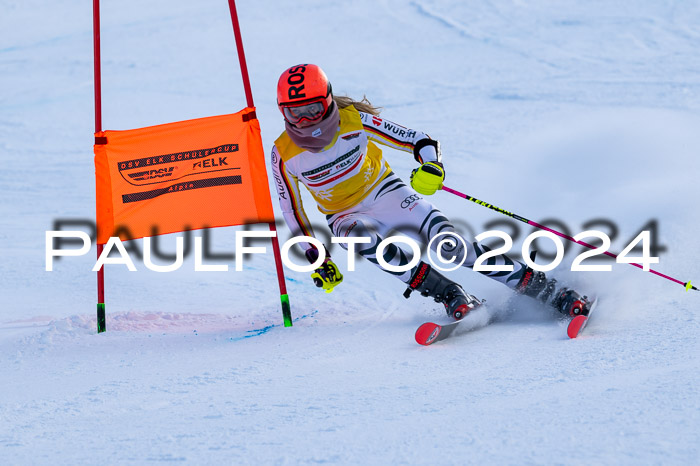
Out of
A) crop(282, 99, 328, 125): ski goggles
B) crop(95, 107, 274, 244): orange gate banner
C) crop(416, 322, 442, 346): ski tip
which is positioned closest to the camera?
crop(416, 322, 442, 346): ski tip

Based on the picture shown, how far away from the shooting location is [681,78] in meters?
11.4

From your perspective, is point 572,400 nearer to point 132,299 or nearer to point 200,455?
point 200,455

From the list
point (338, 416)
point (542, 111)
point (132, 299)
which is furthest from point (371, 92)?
point (338, 416)

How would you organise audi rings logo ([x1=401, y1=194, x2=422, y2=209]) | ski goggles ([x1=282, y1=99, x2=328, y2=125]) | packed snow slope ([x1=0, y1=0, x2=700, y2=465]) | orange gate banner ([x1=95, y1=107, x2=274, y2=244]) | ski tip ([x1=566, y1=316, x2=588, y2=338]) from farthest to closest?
orange gate banner ([x1=95, y1=107, x2=274, y2=244]) → audi rings logo ([x1=401, y1=194, x2=422, y2=209]) → ski goggles ([x1=282, y1=99, x2=328, y2=125]) → ski tip ([x1=566, y1=316, x2=588, y2=338]) → packed snow slope ([x1=0, y1=0, x2=700, y2=465])

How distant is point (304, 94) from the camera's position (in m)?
3.82

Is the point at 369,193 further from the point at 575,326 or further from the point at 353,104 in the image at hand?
the point at 575,326

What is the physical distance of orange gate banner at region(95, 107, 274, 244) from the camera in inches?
180

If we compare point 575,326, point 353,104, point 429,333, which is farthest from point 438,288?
point 353,104

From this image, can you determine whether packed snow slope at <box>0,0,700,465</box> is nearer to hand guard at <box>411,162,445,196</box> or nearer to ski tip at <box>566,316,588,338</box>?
ski tip at <box>566,316,588,338</box>

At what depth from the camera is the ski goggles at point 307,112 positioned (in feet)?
12.8

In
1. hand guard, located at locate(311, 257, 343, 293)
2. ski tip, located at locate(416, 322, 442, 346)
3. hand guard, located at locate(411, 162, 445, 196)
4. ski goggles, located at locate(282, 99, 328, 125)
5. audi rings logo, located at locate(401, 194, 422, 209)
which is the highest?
ski goggles, located at locate(282, 99, 328, 125)

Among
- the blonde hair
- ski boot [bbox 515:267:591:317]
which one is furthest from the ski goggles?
ski boot [bbox 515:267:591:317]

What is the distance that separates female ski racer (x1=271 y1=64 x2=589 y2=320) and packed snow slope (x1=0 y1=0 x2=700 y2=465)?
0.79ft

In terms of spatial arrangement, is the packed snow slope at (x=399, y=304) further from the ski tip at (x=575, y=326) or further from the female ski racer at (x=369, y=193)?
the female ski racer at (x=369, y=193)
